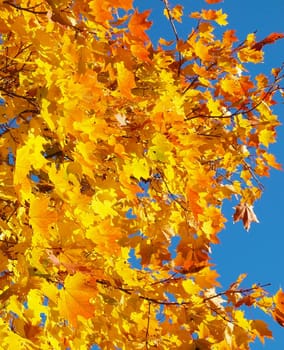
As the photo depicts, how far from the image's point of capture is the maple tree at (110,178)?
2135mm

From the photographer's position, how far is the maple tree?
2135 millimetres

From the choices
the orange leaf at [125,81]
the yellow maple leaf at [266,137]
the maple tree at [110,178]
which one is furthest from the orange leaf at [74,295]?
the yellow maple leaf at [266,137]

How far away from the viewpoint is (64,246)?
223 cm

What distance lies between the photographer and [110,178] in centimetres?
289

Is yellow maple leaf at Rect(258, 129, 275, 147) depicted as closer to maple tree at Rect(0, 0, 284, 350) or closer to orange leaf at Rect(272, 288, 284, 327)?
maple tree at Rect(0, 0, 284, 350)

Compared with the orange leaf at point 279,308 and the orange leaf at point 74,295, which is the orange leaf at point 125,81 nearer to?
the orange leaf at point 74,295

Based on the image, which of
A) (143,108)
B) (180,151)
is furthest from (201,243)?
(143,108)

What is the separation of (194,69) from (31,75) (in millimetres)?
1297

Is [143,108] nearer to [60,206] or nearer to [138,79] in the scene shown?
[138,79]

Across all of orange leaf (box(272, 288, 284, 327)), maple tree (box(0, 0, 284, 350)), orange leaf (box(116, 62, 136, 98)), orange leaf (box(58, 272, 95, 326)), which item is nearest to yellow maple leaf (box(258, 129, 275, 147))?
maple tree (box(0, 0, 284, 350))

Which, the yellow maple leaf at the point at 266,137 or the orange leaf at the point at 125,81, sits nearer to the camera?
the orange leaf at the point at 125,81

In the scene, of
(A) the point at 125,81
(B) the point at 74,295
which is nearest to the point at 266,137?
(A) the point at 125,81

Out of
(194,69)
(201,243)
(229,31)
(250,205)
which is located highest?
(229,31)

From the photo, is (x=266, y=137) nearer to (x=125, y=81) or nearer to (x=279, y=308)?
(x=279, y=308)
